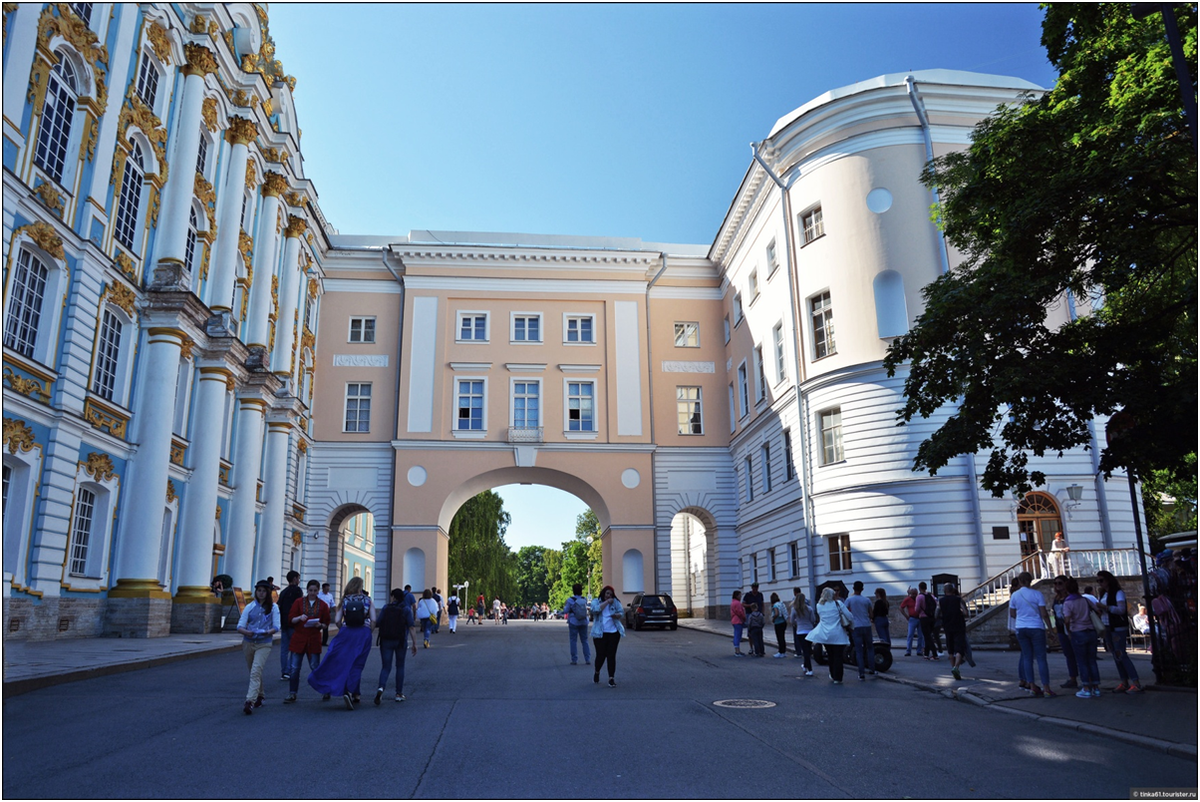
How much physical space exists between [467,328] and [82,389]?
22.2 metres

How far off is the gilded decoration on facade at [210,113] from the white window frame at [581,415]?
61.2ft

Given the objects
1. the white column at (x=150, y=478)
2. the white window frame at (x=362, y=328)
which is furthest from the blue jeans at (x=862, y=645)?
the white window frame at (x=362, y=328)

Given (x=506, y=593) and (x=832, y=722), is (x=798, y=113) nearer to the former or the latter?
(x=832, y=722)

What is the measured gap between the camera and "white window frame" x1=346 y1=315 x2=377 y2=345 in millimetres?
41250

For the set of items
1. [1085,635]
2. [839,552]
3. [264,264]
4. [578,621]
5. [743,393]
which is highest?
[264,264]

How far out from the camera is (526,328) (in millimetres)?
41594

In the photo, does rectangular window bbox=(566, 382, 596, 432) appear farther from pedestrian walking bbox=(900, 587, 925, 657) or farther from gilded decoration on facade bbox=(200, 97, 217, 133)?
pedestrian walking bbox=(900, 587, 925, 657)

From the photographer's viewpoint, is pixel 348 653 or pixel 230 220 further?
pixel 230 220

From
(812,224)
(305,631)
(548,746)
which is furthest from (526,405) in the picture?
(548,746)

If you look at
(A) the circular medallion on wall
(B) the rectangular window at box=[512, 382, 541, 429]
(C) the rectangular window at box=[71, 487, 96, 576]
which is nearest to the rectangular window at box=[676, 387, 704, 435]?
(B) the rectangular window at box=[512, 382, 541, 429]

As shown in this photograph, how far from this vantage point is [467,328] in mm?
41344

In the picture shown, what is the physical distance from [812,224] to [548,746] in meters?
26.1

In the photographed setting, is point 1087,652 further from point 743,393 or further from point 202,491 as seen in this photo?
point 743,393

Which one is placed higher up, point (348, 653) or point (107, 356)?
point (107, 356)
